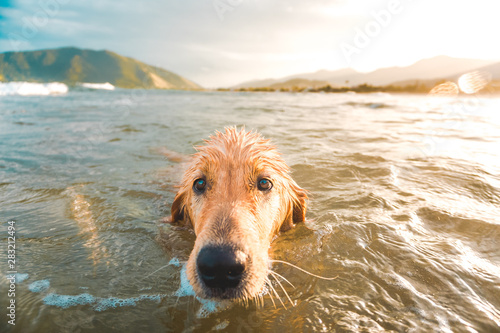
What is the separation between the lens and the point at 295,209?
5.15m

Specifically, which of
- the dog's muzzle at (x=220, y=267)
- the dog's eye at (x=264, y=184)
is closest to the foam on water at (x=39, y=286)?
the dog's muzzle at (x=220, y=267)

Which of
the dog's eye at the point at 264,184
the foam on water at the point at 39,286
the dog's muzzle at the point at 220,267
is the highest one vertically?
the dog's eye at the point at 264,184

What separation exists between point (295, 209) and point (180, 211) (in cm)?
199

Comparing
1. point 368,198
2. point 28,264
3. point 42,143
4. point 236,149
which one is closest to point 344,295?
point 236,149

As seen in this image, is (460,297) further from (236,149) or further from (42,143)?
(42,143)

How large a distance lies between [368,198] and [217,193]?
345 cm

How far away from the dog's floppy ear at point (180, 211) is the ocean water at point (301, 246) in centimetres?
24

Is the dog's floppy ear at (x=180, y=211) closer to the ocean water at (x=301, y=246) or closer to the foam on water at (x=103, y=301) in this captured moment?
the ocean water at (x=301, y=246)

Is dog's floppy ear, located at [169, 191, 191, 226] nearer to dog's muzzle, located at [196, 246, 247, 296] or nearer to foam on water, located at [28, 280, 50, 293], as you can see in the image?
foam on water, located at [28, 280, 50, 293]

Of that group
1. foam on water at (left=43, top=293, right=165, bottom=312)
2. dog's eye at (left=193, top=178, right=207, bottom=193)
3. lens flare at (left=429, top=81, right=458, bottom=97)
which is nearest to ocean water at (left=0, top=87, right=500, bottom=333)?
foam on water at (left=43, top=293, right=165, bottom=312)

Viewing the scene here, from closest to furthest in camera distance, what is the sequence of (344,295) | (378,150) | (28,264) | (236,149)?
1. (344,295)
2. (28,264)
3. (236,149)
4. (378,150)

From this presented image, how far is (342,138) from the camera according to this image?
437 inches

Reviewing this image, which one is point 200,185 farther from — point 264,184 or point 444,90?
point 444,90

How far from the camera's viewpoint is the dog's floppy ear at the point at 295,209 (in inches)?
195
